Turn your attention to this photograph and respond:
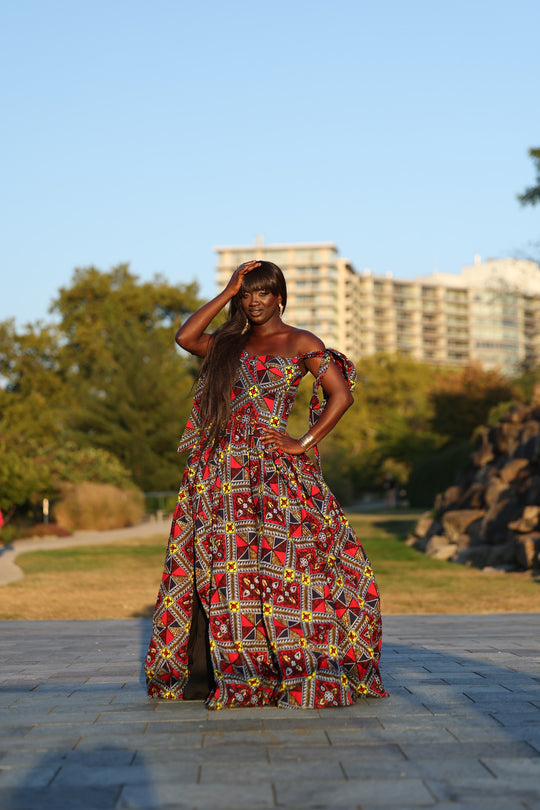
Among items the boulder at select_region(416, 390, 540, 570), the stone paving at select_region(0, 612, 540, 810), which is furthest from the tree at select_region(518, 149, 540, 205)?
the stone paving at select_region(0, 612, 540, 810)

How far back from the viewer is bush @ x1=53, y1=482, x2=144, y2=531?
24.7 m

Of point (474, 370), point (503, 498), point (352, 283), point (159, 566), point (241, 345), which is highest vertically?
point (352, 283)

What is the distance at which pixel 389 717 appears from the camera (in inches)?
139

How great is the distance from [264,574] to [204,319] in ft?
3.82

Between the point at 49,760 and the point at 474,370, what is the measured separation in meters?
32.2

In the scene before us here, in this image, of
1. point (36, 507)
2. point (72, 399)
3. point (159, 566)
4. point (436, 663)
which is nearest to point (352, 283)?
point (72, 399)

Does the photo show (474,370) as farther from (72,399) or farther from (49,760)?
(49,760)

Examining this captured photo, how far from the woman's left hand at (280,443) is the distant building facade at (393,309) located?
103 m

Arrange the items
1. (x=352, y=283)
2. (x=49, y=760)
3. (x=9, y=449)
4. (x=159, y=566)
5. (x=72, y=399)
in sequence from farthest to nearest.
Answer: (x=352, y=283) < (x=72, y=399) < (x=9, y=449) < (x=159, y=566) < (x=49, y=760)

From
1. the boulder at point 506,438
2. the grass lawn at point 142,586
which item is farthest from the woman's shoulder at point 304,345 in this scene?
the boulder at point 506,438

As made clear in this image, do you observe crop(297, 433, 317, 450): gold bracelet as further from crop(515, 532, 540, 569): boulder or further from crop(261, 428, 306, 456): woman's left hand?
crop(515, 532, 540, 569): boulder

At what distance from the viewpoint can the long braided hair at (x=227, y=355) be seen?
13.4ft

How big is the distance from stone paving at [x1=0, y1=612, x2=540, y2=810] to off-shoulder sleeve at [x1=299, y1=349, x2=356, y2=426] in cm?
126

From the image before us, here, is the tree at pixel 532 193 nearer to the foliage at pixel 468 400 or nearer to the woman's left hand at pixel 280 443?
the foliage at pixel 468 400
